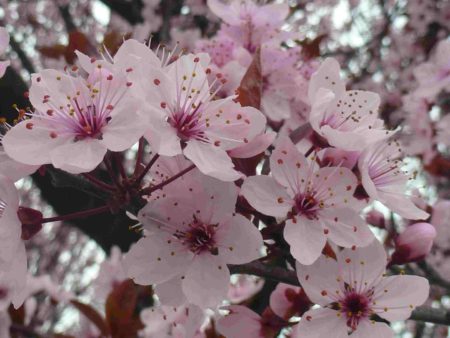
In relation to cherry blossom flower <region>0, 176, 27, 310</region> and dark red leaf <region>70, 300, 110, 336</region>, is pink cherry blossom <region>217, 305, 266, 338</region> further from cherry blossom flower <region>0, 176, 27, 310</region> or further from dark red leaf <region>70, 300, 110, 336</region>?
dark red leaf <region>70, 300, 110, 336</region>

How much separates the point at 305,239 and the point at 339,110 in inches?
13.5

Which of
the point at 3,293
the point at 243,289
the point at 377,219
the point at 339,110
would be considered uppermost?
the point at 339,110

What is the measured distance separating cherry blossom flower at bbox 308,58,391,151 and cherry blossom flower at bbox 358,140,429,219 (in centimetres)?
6

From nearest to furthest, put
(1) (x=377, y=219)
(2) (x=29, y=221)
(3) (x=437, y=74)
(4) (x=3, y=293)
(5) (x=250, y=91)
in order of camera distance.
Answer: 1. (2) (x=29, y=221)
2. (5) (x=250, y=91)
3. (4) (x=3, y=293)
4. (1) (x=377, y=219)
5. (3) (x=437, y=74)

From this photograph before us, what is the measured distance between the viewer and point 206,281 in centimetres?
108

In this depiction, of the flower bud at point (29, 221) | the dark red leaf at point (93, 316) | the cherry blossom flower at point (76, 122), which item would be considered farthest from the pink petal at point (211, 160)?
the dark red leaf at point (93, 316)

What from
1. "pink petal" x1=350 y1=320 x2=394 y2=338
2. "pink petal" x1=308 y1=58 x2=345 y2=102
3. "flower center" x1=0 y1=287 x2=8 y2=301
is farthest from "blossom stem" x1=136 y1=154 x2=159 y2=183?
"flower center" x1=0 y1=287 x2=8 y2=301

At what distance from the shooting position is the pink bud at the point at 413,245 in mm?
1305

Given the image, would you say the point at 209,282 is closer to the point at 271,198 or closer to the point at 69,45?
the point at 271,198

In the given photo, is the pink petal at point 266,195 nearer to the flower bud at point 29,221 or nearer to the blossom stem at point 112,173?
the blossom stem at point 112,173

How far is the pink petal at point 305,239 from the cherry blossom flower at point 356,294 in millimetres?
47

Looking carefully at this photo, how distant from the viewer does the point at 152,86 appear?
40.4 inches

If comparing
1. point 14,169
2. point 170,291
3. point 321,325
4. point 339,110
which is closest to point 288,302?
point 321,325

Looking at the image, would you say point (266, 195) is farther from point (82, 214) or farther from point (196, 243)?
point (82, 214)
